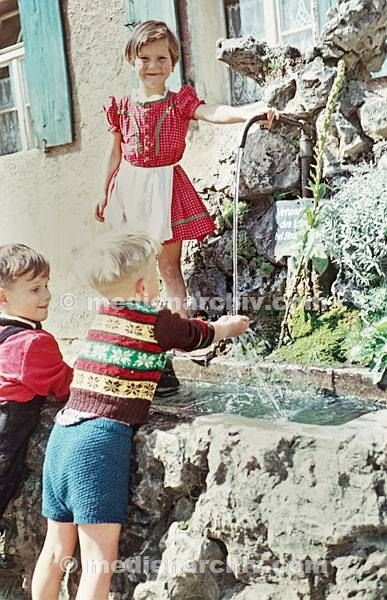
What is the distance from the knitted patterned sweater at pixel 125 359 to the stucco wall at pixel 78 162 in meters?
2.52

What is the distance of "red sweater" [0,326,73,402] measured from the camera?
2469 mm

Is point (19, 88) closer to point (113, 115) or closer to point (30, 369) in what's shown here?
point (113, 115)

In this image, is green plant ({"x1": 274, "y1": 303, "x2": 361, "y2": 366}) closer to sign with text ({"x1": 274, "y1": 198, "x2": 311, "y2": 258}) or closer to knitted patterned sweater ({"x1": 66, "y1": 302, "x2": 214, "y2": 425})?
sign with text ({"x1": 274, "y1": 198, "x2": 311, "y2": 258})

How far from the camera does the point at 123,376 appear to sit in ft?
7.27

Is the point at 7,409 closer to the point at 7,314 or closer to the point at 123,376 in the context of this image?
the point at 7,314

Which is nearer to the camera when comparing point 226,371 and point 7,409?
point 7,409

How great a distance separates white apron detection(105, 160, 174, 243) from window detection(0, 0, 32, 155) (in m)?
2.56

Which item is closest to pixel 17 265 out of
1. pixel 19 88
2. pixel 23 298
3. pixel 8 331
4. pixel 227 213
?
pixel 23 298

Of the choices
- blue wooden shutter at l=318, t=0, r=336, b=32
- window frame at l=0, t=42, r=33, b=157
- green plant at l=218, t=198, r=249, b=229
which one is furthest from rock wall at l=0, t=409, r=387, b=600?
window frame at l=0, t=42, r=33, b=157

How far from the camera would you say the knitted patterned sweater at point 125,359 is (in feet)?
7.26

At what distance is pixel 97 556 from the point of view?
2146 mm

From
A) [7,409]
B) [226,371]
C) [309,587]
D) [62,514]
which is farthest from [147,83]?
[309,587]

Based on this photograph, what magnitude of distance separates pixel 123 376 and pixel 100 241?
1.41 ft

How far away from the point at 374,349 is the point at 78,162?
10.5 feet
